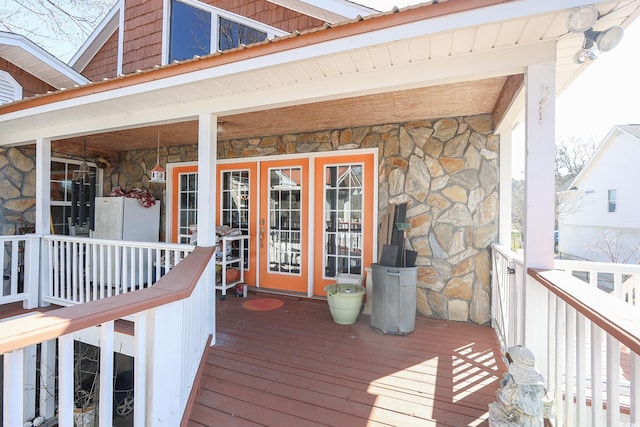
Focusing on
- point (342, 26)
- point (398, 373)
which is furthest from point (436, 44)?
point (398, 373)

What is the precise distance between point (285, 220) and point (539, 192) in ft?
11.1

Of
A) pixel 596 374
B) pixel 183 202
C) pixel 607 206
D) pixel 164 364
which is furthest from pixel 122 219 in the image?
pixel 607 206

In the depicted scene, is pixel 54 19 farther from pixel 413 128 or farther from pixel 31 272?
pixel 413 128

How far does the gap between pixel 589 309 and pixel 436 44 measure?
5.38ft

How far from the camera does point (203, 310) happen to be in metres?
2.71

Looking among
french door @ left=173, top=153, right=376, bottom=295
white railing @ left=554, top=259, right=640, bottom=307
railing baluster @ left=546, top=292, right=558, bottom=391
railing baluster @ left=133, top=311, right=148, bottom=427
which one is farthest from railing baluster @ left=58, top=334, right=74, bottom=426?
french door @ left=173, top=153, right=376, bottom=295

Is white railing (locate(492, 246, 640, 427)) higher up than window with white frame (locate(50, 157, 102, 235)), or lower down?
lower down

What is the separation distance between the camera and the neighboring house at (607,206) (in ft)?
31.6

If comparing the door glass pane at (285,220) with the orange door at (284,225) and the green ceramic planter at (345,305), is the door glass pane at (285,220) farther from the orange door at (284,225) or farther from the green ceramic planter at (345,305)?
the green ceramic planter at (345,305)

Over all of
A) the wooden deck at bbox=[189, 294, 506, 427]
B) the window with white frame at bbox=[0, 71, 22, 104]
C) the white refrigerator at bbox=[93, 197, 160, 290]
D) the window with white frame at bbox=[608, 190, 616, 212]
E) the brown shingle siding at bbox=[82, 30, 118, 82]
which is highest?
the brown shingle siding at bbox=[82, 30, 118, 82]

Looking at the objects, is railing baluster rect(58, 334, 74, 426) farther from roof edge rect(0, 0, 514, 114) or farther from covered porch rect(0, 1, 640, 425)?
roof edge rect(0, 0, 514, 114)

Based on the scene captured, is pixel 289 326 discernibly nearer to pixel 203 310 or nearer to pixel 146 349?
pixel 203 310

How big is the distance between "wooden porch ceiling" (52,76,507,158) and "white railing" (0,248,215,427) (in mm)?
2127

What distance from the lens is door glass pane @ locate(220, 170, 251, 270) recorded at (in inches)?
195
